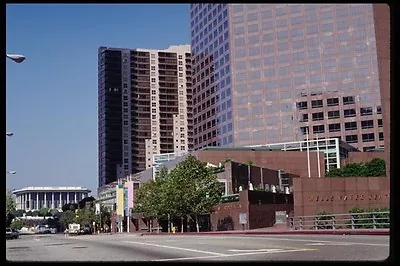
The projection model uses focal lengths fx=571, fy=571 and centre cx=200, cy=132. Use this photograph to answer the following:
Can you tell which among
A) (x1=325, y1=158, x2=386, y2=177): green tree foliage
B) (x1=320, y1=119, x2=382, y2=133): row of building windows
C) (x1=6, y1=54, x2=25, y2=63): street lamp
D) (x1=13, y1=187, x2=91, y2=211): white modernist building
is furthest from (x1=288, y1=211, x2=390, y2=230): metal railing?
(x1=320, y1=119, x2=382, y2=133): row of building windows

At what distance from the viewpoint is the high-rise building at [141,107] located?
6988 inches

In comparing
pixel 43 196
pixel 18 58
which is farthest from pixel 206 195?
pixel 18 58

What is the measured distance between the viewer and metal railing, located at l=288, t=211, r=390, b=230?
31319 mm

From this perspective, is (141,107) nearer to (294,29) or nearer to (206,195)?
(294,29)

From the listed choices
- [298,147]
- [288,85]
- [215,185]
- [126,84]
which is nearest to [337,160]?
[298,147]

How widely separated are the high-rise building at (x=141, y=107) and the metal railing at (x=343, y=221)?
437 feet

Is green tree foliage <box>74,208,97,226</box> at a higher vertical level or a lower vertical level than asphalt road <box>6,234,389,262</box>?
lower

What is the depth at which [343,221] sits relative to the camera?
39531 mm

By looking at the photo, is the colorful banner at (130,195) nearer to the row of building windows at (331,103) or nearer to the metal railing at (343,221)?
the row of building windows at (331,103)

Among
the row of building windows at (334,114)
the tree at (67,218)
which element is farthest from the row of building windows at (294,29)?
the tree at (67,218)

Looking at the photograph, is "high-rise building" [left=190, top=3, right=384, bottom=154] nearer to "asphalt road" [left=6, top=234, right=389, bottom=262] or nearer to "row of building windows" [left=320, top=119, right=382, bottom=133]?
"row of building windows" [left=320, top=119, right=382, bottom=133]

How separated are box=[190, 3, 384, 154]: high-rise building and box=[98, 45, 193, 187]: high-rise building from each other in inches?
2206

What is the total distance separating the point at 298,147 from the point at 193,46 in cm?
5219

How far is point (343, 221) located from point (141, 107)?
145129 mm
